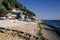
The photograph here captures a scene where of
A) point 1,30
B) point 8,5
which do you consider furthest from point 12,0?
point 1,30

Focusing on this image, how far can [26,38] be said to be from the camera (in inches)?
720

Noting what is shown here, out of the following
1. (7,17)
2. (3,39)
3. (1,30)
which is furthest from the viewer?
(7,17)

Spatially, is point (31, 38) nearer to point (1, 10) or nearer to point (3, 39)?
point (3, 39)

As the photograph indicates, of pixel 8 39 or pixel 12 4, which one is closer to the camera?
pixel 8 39

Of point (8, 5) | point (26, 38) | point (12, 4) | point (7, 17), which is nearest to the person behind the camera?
point (26, 38)

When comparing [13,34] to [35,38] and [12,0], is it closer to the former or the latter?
[35,38]

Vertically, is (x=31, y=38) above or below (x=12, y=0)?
below

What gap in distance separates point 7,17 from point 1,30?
26340mm

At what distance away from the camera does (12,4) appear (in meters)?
67.6

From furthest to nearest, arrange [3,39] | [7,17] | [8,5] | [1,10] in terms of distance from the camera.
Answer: [8,5] < [1,10] < [7,17] < [3,39]

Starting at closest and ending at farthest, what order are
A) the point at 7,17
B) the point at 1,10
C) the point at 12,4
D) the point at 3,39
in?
the point at 3,39 < the point at 7,17 < the point at 1,10 < the point at 12,4

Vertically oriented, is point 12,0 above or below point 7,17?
above

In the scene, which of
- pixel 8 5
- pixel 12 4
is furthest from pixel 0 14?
pixel 12 4

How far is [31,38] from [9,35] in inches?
84.3
